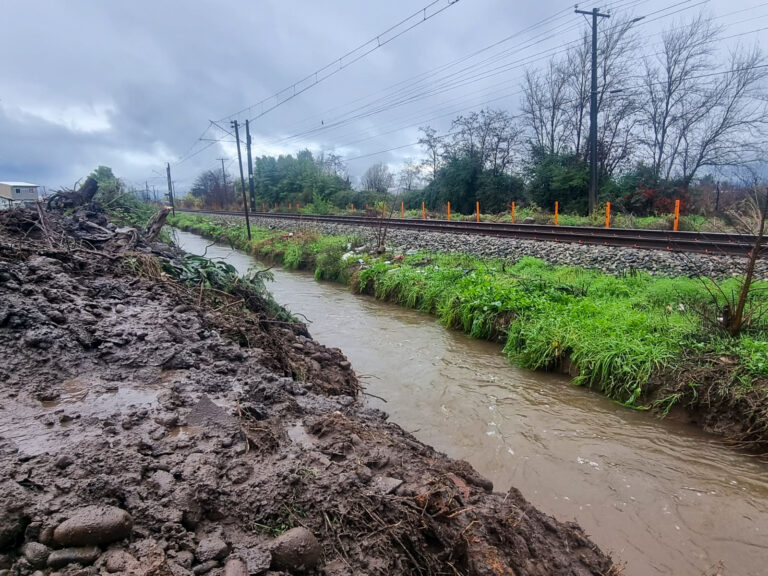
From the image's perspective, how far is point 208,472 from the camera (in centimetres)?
190

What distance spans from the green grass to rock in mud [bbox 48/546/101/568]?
4.88m

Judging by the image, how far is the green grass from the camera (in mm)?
4836

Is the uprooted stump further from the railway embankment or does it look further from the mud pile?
the mud pile

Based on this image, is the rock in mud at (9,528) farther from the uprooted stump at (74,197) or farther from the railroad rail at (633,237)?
the uprooted stump at (74,197)

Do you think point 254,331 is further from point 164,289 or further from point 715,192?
point 715,192

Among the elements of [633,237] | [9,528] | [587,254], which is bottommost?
[9,528]

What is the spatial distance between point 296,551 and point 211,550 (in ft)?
0.97

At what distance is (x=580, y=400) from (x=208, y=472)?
4309 millimetres

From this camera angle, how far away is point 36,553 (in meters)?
1.36

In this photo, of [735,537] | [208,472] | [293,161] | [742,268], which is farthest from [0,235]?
[293,161]

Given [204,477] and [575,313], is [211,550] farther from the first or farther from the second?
[575,313]

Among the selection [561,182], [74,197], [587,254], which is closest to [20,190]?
[74,197]

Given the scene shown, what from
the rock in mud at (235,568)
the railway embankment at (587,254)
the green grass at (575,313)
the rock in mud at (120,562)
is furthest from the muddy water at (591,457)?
the railway embankment at (587,254)

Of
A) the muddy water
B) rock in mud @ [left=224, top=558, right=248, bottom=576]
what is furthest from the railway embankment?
rock in mud @ [left=224, top=558, right=248, bottom=576]
